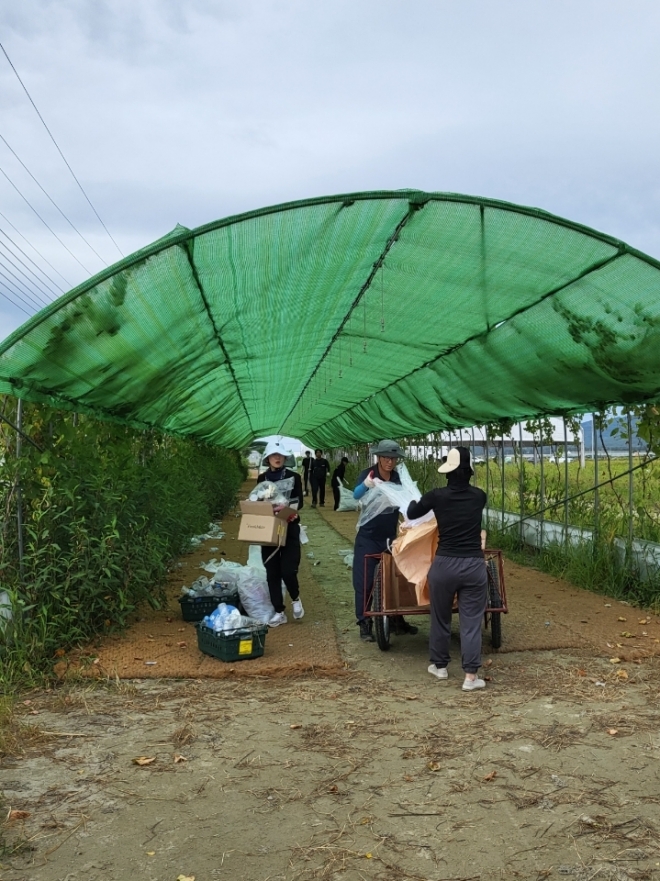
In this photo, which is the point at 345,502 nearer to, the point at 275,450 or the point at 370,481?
the point at 275,450

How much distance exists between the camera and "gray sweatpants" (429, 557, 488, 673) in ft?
17.8

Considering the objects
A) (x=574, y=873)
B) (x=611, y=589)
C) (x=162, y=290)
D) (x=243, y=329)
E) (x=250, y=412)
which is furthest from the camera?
(x=250, y=412)

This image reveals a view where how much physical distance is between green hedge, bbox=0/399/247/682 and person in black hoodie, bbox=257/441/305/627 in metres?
1.02

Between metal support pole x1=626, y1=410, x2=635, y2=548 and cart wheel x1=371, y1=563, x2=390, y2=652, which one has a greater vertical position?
metal support pole x1=626, y1=410, x2=635, y2=548

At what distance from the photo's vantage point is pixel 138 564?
7062mm

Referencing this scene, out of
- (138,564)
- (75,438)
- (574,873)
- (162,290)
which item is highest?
(162,290)

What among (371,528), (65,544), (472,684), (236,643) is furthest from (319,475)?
(472,684)

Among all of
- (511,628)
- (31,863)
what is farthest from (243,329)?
(31,863)

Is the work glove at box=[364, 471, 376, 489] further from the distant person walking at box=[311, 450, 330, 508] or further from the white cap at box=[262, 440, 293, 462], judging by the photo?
the distant person walking at box=[311, 450, 330, 508]

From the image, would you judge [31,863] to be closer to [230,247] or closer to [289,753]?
[289,753]

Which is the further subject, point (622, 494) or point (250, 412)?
point (250, 412)

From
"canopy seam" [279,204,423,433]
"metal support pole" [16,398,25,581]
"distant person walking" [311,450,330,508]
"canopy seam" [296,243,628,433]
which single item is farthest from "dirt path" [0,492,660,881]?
"distant person walking" [311,450,330,508]

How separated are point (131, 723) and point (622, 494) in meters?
8.51

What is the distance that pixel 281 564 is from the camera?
7.20 m
